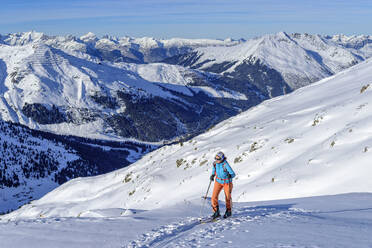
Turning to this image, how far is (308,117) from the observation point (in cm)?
3512

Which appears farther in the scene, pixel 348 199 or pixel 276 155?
pixel 276 155

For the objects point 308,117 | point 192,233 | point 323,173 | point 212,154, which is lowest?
point 192,233

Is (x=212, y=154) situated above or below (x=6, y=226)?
above

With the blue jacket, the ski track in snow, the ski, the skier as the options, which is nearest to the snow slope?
the ski track in snow

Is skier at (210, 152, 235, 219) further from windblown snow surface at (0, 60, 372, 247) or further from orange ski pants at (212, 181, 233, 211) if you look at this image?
windblown snow surface at (0, 60, 372, 247)

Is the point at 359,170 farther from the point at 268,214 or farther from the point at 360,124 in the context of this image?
the point at 268,214

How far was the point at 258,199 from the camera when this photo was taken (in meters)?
21.9

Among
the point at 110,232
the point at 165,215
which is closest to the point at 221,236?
the point at 110,232

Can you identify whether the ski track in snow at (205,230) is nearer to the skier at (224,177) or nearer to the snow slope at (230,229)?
the snow slope at (230,229)

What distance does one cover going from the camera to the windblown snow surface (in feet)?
40.6

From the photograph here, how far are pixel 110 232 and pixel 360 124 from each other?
2067 centimetres

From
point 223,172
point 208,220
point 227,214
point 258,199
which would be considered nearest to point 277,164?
point 258,199

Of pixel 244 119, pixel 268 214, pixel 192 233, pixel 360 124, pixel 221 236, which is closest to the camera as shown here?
pixel 221 236

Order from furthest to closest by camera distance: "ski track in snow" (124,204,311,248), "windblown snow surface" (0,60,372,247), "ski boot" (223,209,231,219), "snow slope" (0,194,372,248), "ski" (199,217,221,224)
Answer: "ski boot" (223,209,231,219) → "ski" (199,217,221,224) → "windblown snow surface" (0,60,372,247) → "ski track in snow" (124,204,311,248) → "snow slope" (0,194,372,248)
